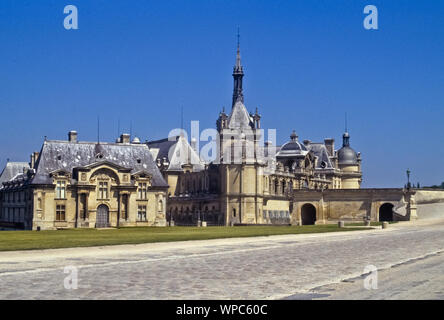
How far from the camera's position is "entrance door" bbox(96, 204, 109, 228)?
84.8 metres

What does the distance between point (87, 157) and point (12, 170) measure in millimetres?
26408

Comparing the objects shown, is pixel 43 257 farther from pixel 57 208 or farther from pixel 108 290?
pixel 57 208

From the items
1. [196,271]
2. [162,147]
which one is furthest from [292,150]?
[196,271]

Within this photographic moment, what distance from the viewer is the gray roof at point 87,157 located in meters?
83.1

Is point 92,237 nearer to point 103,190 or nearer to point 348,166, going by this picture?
point 103,190

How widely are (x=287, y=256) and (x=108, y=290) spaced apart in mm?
13678

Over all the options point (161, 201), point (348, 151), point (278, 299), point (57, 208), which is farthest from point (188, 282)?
point (348, 151)

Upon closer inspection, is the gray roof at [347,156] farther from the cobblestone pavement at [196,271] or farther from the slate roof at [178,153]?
the cobblestone pavement at [196,271]

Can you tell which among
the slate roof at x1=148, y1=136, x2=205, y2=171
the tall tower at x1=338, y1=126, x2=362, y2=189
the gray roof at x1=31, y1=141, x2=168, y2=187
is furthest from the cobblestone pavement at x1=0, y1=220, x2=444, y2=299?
the tall tower at x1=338, y1=126, x2=362, y2=189

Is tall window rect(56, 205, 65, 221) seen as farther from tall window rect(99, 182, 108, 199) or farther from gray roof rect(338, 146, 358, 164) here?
gray roof rect(338, 146, 358, 164)

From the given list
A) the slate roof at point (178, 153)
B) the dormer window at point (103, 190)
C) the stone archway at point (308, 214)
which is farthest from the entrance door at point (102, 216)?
the stone archway at point (308, 214)

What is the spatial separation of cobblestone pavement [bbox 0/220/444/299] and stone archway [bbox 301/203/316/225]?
244 feet

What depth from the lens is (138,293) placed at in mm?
16844
